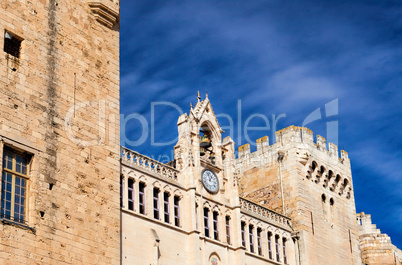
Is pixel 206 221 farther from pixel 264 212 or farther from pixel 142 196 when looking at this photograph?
pixel 264 212

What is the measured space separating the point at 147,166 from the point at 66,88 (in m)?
7.15

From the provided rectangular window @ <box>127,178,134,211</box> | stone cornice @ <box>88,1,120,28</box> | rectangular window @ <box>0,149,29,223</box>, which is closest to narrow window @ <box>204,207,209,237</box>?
rectangular window @ <box>127,178,134,211</box>

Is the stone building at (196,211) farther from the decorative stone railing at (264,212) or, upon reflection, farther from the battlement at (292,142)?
the battlement at (292,142)

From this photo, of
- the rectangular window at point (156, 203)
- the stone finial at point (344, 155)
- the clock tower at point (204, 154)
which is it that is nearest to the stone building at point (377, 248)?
the stone finial at point (344, 155)

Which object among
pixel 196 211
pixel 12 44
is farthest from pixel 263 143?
pixel 12 44

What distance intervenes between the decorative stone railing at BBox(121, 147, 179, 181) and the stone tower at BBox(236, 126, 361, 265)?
10.7 m

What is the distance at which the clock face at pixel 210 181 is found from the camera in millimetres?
37856

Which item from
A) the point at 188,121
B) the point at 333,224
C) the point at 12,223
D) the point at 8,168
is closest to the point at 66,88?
the point at 8,168

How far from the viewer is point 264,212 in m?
42.5

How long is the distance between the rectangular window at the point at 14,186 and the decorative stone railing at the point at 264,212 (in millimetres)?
15946

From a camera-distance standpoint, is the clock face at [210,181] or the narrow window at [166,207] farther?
the clock face at [210,181]

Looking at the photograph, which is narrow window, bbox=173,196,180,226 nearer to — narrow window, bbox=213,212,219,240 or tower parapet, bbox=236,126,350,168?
narrow window, bbox=213,212,219,240

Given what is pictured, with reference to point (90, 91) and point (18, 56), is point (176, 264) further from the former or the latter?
point (18, 56)

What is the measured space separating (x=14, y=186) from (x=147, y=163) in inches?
391
